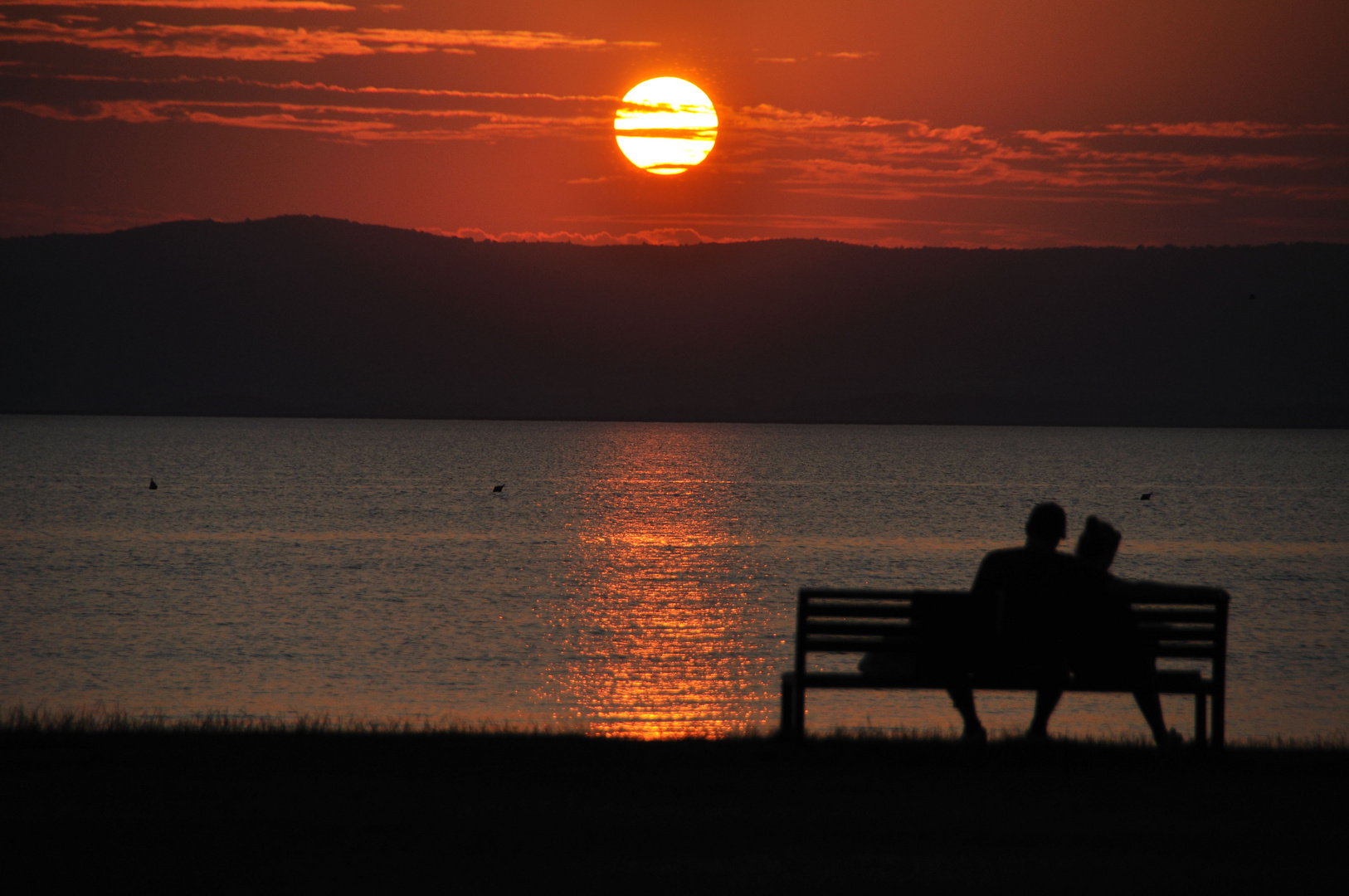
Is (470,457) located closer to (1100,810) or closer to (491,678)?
(491,678)

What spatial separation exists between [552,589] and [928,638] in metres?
28.5

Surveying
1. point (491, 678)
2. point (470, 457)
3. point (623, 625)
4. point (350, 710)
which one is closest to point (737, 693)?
point (491, 678)

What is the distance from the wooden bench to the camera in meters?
8.34

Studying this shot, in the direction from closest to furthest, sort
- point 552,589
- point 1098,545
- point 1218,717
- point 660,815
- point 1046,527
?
1. point 660,815
2. point 1046,527
3. point 1218,717
4. point 1098,545
5. point 552,589

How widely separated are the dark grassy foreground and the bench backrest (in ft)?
2.13

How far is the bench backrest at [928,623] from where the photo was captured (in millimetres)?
8344

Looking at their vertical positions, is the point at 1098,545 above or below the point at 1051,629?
above

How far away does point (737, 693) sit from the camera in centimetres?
2009

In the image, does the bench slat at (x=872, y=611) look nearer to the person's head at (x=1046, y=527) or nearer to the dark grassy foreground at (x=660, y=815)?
the dark grassy foreground at (x=660, y=815)

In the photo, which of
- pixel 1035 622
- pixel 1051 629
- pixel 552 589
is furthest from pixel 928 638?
pixel 552 589

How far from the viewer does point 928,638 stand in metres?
8.38

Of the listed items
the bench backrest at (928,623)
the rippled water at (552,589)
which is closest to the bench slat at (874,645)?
the bench backrest at (928,623)

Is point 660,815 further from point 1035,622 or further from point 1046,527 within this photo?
point 1046,527

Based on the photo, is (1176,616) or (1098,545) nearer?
(1176,616)
